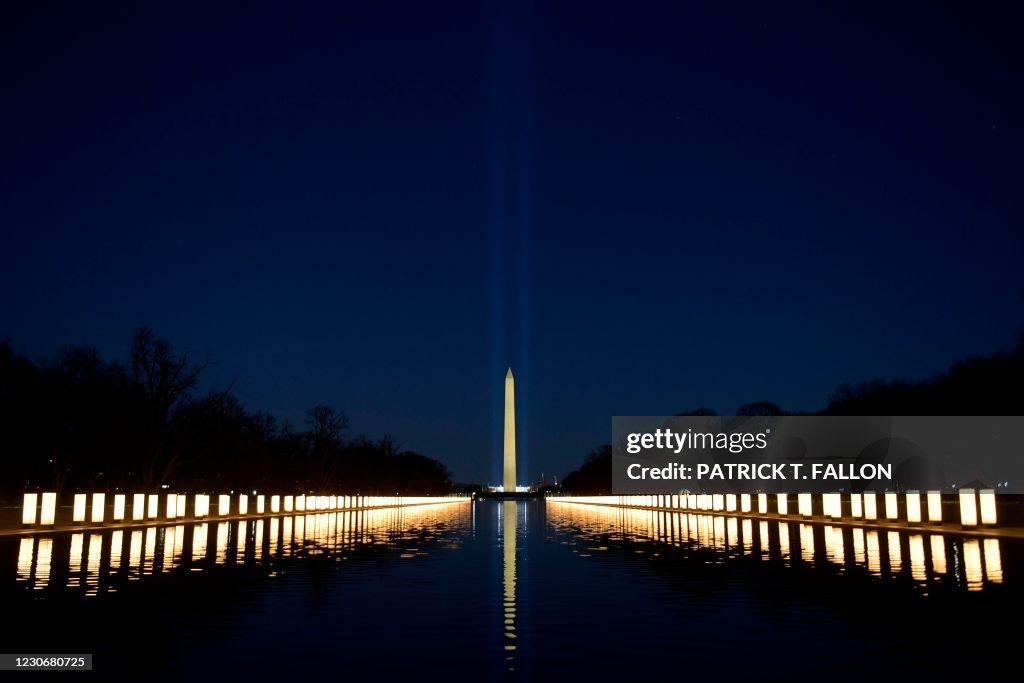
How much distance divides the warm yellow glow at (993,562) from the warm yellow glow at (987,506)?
3.06 meters

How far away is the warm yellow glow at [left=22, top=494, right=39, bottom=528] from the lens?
3322 centimetres

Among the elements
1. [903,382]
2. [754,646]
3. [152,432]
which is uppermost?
[903,382]

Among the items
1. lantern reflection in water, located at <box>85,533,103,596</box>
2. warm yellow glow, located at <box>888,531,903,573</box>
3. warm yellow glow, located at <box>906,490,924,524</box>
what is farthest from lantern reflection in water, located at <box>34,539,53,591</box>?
warm yellow glow, located at <box>906,490,924,524</box>

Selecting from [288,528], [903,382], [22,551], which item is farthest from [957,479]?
[22,551]

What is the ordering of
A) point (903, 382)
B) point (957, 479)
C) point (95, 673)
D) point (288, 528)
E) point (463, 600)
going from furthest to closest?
point (903, 382), point (957, 479), point (288, 528), point (463, 600), point (95, 673)

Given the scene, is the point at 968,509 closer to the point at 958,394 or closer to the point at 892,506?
the point at 892,506

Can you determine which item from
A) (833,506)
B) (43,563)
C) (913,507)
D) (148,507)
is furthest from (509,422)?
(43,563)

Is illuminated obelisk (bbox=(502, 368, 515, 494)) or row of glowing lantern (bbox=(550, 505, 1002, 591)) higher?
illuminated obelisk (bbox=(502, 368, 515, 494))

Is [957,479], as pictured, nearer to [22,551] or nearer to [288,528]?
[288,528]

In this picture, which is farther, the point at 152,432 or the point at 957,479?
the point at 957,479

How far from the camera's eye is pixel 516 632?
12102 mm

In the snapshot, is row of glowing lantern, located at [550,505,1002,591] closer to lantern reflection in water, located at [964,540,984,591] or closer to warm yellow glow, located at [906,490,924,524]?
lantern reflection in water, located at [964,540,984,591]

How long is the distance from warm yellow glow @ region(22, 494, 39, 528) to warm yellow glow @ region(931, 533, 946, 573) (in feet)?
89.0

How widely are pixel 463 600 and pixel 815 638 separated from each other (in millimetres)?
5397
